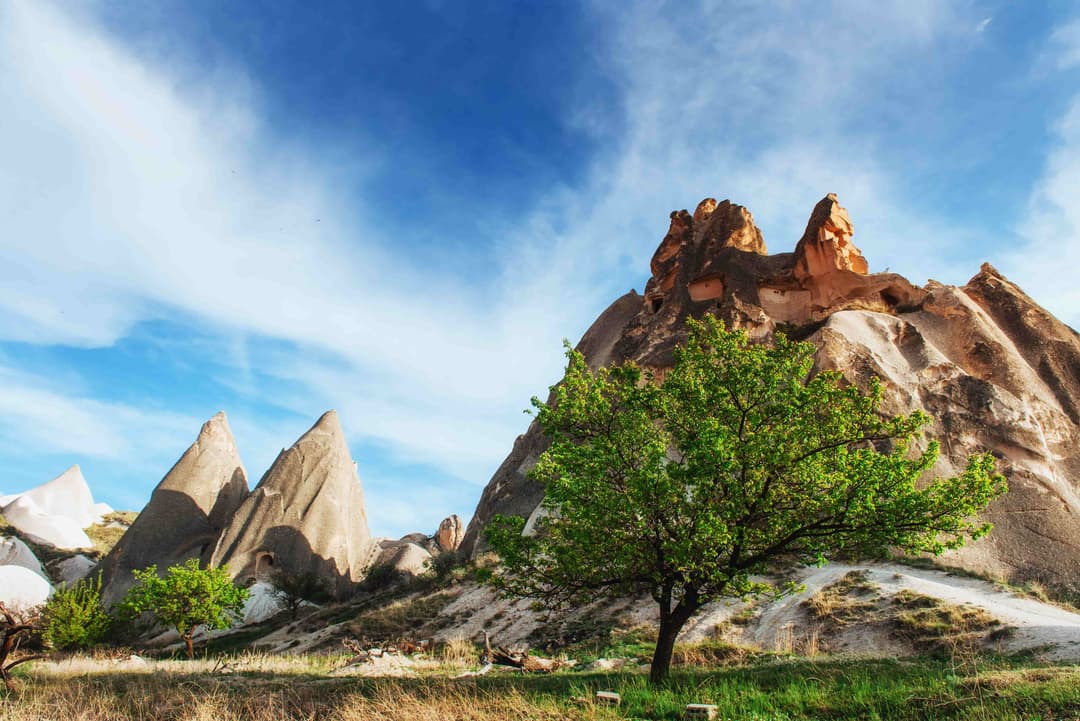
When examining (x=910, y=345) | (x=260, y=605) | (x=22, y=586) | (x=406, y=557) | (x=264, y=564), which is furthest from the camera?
(x=406, y=557)

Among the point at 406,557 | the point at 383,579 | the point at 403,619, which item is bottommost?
the point at 403,619

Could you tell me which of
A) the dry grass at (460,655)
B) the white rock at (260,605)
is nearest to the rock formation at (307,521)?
the white rock at (260,605)

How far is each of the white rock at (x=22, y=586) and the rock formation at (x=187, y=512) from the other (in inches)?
125

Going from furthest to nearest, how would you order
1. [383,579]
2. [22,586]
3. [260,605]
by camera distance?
[22,586]
[383,579]
[260,605]

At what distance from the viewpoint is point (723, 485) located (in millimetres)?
9117

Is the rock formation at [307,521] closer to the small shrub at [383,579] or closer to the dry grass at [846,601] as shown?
the small shrub at [383,579]

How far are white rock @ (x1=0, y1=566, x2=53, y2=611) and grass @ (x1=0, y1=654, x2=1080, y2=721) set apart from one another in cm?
3513

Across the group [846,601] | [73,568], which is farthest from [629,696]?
[73,568]

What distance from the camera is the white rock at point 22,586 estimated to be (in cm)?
3659

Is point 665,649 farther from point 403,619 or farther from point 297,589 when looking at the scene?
point 297,589

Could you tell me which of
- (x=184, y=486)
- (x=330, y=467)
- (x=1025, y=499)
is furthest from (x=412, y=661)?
(x=184, y=486)

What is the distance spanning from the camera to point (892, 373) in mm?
25000

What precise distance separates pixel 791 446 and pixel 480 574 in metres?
5.38

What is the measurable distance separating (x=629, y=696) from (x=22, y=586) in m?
44.6
